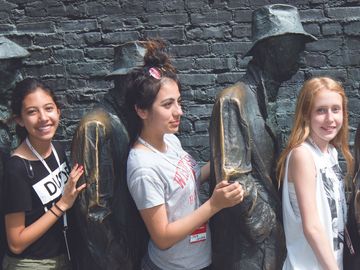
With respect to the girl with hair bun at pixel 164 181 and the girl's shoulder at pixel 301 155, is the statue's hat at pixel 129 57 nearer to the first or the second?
the girl with hair bun at pixel 164 181

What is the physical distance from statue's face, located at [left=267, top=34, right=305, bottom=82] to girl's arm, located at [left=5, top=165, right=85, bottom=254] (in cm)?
89

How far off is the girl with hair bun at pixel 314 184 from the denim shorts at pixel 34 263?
898mm

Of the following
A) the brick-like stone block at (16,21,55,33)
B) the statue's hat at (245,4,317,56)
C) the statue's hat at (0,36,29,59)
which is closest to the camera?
the statue's hat at (245,4,317,56)

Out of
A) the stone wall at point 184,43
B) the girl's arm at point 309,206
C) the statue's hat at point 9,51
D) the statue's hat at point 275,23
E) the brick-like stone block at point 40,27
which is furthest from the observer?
the brick-like stone block at point 40,27

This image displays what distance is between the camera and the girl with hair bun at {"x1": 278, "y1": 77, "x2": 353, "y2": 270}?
2059 millimetres

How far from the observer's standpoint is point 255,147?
2256mm

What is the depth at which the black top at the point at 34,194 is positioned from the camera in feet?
7.17

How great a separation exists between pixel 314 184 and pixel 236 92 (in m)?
0.47

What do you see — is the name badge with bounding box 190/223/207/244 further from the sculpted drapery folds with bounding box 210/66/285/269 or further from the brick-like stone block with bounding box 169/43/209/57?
the brick-like stone block with bounding box 169/43/209/57

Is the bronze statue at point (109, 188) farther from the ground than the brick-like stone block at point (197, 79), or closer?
closer

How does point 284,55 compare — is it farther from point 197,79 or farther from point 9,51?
point 197,79

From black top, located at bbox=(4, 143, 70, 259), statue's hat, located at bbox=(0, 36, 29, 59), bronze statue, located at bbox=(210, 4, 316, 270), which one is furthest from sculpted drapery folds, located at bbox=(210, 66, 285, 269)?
statue's hat, located at bbox=(0, 36, 29, 59)

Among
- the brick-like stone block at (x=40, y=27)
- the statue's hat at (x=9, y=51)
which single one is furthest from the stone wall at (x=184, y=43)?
the statue's hat at (x=9, y=51)

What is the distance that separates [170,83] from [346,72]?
5.87 ft
